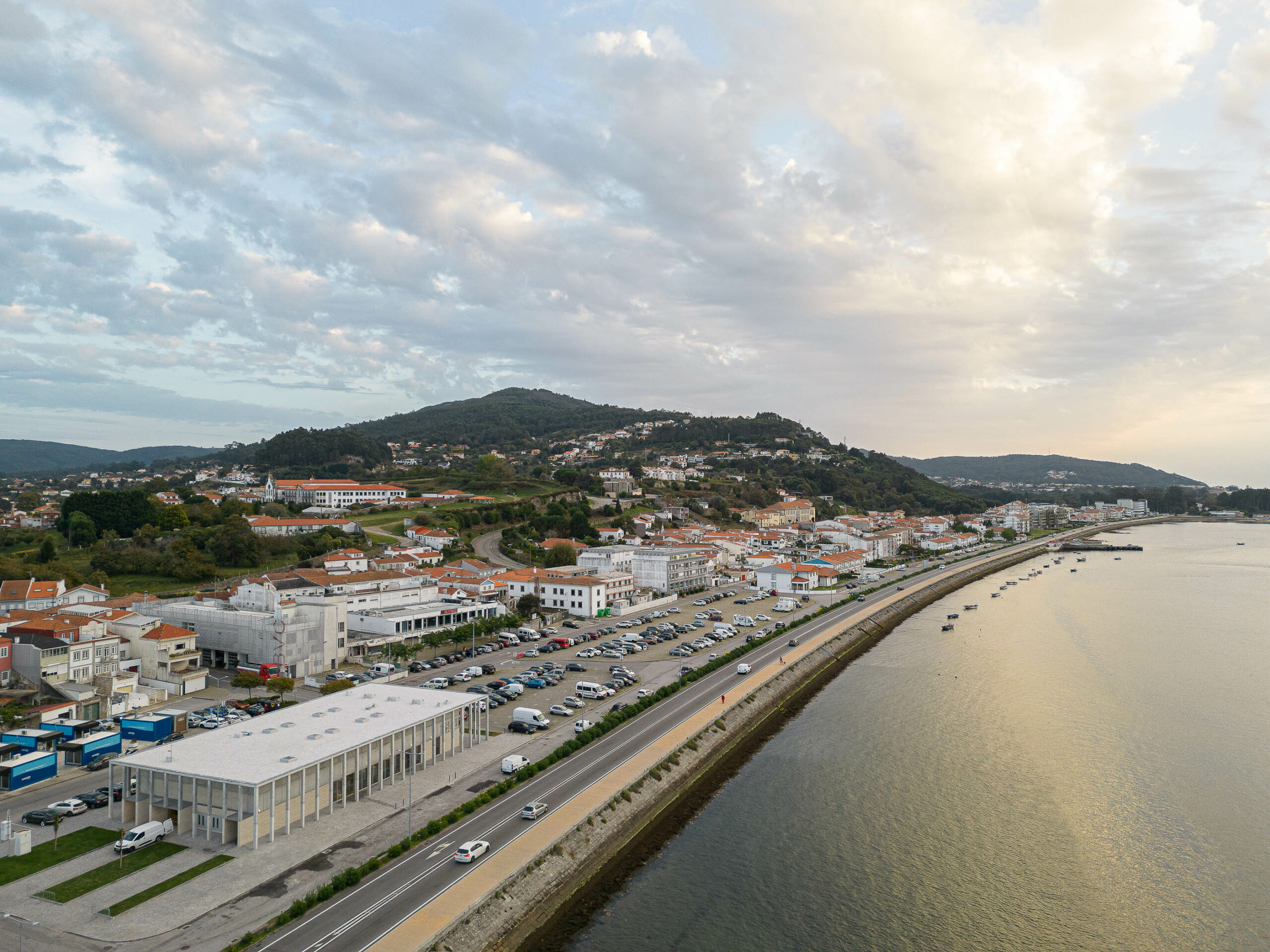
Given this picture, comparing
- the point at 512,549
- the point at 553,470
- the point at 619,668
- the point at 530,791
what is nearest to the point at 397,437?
the point at 553,470

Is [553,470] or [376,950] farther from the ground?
[553,470]

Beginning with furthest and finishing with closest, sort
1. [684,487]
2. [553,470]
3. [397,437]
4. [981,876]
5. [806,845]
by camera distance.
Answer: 1. [397,437]
2. [553,470]
3. [684,487]
4. [806,845]
5. [981,876]

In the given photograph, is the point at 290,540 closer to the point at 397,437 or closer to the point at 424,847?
the point at 424,847

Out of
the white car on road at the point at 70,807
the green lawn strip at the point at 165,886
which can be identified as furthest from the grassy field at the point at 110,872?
the white car on road at the point at 70,807

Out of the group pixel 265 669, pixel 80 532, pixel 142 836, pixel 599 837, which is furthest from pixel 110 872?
pixel 80 532

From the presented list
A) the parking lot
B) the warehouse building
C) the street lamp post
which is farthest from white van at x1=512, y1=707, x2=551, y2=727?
the street lamp post

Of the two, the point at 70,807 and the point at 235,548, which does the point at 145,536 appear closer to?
the point at 235,548
